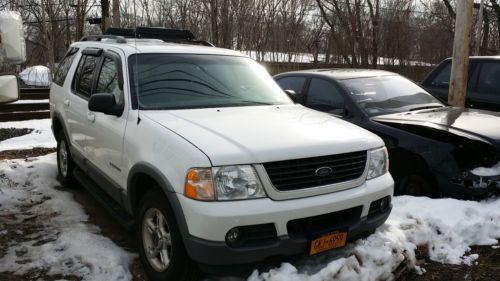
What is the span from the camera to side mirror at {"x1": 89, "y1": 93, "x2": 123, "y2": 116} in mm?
3701

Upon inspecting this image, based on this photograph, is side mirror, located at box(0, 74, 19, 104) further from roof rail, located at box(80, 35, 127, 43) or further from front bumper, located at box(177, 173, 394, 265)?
front bumper, located at box(177, 173, 394, 265)

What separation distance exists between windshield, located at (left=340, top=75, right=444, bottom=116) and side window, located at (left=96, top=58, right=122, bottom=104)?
292 cm

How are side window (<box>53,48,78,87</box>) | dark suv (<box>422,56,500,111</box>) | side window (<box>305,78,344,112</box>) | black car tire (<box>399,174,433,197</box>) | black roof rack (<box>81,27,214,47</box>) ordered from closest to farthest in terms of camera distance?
black car tire (<box>399,174,433,197</box>) → black roof rack (<box>81,27,214,47</box>) → side window (<box>53,48,78,87</box>) → side window (<box>305,78,344,112</box>) → dark suv (<box>422,56,500,111</box>)

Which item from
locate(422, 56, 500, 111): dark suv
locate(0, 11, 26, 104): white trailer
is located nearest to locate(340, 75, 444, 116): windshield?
locate(422, 56, 500, 111): dark suv

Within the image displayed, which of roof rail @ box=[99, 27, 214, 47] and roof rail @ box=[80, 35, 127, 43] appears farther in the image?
roof rail @ box=[99, 27, 214, 47]

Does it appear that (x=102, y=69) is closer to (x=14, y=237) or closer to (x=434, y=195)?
(x=14, y=237)

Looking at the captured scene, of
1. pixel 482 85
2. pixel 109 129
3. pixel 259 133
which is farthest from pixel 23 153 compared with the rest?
pixel 482 85

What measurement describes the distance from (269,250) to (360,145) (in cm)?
106

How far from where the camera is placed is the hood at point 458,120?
4.74 meters

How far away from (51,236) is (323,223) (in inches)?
100

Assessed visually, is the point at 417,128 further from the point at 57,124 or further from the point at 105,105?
the point at 57,124

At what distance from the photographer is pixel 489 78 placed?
23.6ft

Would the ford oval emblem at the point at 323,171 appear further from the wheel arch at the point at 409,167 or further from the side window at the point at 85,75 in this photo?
the side window at the point at 85,75

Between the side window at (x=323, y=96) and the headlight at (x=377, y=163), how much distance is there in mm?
2186
